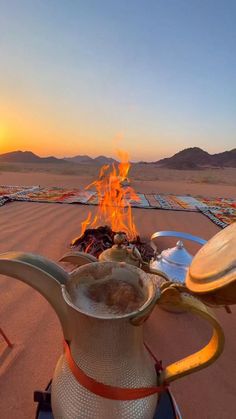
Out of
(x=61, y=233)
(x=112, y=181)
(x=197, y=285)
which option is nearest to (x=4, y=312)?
(x=197, y=285)

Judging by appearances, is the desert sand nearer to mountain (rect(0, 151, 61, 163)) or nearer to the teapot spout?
the teapot spout

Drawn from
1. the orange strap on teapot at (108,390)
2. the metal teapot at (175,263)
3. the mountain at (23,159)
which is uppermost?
the mountain at (23,159)

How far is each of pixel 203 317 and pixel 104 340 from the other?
0.25 metres

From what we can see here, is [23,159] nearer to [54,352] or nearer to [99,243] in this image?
[99,243]

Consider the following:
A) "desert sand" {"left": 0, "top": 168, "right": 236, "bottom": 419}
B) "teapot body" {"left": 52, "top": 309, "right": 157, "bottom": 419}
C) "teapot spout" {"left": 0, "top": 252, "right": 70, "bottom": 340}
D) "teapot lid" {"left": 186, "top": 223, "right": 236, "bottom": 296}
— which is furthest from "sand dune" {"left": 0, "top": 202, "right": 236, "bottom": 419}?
"teapot lid" {"left": 186, "top": 223, "right": 236, "bottom": 296}

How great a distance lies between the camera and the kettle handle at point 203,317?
A: 60 cm

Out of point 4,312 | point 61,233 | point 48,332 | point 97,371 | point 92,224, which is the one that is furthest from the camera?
point 92,224

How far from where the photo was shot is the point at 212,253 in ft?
1.89

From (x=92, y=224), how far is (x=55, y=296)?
368cm

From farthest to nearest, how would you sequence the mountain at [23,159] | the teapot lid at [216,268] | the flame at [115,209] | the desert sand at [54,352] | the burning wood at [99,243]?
the mountain at [23,159]
the flame at [115,209]
the burning wood at [99,243]
the desert sand at [54,352]
the teapot lid at [216,268]

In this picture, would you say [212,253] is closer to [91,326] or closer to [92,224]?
[91,326]

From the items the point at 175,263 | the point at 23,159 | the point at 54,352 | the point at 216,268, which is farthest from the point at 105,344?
the point at 23,159

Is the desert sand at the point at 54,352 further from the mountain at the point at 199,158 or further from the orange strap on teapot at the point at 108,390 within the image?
the mountain at the point at 199,158

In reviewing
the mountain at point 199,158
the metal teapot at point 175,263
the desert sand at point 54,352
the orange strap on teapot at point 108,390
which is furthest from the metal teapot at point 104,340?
the mountain at point 199,158
